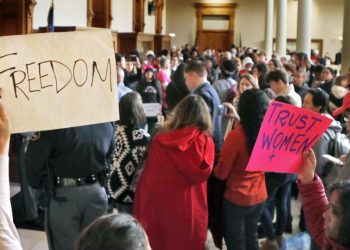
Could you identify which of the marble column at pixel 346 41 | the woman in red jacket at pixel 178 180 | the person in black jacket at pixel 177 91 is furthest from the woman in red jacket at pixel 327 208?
the marble column at pixel 346 41

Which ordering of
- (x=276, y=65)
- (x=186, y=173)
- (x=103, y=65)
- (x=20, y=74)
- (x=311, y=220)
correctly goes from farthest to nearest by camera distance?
(x=276, y=65) < (x=186, y=173) < (x=311, y=220) < (x=103, y=65) < (x=20, y=74)

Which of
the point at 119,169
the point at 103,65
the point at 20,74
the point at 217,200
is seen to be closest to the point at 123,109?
the point at 119,169

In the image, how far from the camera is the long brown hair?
3.63 metres

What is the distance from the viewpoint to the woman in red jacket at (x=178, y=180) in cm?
358

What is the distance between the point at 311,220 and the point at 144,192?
146 cm

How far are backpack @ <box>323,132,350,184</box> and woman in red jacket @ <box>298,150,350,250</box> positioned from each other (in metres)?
1.35

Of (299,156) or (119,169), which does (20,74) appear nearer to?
(299,156)

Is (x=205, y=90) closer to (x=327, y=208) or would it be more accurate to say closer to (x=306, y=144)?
(x=306, y=144)

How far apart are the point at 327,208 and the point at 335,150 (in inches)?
79.8

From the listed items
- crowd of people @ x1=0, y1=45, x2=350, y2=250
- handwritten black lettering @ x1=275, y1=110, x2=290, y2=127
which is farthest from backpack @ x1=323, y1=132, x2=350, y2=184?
handwritten black lettering @ x1=275, y1=110, x2=290, y2=127

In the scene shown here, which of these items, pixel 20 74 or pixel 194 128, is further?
pixel 194 128

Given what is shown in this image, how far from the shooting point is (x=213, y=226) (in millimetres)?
4051

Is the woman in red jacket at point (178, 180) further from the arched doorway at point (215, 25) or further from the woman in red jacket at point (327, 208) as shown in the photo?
the arched doorway at point (215, 25)

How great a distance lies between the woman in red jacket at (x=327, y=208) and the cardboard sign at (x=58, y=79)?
968 mm
